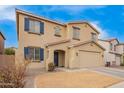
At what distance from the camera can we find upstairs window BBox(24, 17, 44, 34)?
16.6 m

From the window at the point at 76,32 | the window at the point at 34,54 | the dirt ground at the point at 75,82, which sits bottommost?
the dirt ground at the point at 75,82

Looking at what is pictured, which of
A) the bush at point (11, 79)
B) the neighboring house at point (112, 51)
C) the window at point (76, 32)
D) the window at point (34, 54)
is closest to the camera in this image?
the bush at point (11, 79)

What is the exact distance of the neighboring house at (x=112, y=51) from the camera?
26.5 meters

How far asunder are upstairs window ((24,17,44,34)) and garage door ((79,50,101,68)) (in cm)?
501

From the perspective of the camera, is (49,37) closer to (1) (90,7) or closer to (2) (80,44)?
(2) (80,44)

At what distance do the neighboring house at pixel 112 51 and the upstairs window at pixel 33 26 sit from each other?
1077 cm

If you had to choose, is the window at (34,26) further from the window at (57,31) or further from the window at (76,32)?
the window at (76,32)

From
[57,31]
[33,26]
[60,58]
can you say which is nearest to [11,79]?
[33,26]

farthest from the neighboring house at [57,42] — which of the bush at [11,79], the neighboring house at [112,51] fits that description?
the bush at [11,79]

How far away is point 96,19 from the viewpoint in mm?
17828

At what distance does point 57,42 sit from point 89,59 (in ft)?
14.2

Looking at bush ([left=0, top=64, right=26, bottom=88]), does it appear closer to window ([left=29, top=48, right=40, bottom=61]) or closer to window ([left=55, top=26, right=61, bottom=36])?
window ([left=29, top=48, right=40, bottom=61])

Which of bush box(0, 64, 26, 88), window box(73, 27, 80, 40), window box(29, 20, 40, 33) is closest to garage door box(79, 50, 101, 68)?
window box(73, 27, 80, 40)
